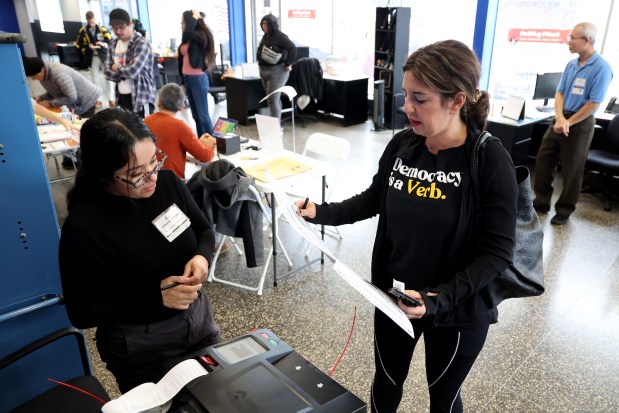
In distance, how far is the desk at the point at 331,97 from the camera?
7227 mm

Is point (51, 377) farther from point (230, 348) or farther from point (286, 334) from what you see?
point (286, 334)

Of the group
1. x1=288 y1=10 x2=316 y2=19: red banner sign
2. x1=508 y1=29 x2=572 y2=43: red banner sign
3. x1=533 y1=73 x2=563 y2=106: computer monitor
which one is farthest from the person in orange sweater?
x1=288 y1=10 x2=316 y2=19: red banner sign

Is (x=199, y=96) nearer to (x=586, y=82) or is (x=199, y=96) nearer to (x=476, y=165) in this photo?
(x=586, y=82)

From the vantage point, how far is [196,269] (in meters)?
1.35

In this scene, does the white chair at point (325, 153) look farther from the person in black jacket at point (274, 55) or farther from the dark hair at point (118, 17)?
the person in black jacket at point (274, 55)

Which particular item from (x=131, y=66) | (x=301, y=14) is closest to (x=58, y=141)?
(x=131, y=66)

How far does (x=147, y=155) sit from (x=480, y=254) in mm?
947

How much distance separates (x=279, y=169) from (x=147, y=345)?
1815 millimetres

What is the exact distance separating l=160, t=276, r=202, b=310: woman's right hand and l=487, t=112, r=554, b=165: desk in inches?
165

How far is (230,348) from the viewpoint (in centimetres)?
105

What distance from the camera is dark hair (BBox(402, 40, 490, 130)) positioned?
111 cm

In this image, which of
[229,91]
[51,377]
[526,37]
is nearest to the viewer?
[51,377]

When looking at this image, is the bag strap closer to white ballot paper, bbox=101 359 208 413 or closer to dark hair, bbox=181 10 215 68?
white ballot paper, bbox=101 359 208 413

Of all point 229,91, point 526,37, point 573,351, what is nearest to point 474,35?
point 526,37
